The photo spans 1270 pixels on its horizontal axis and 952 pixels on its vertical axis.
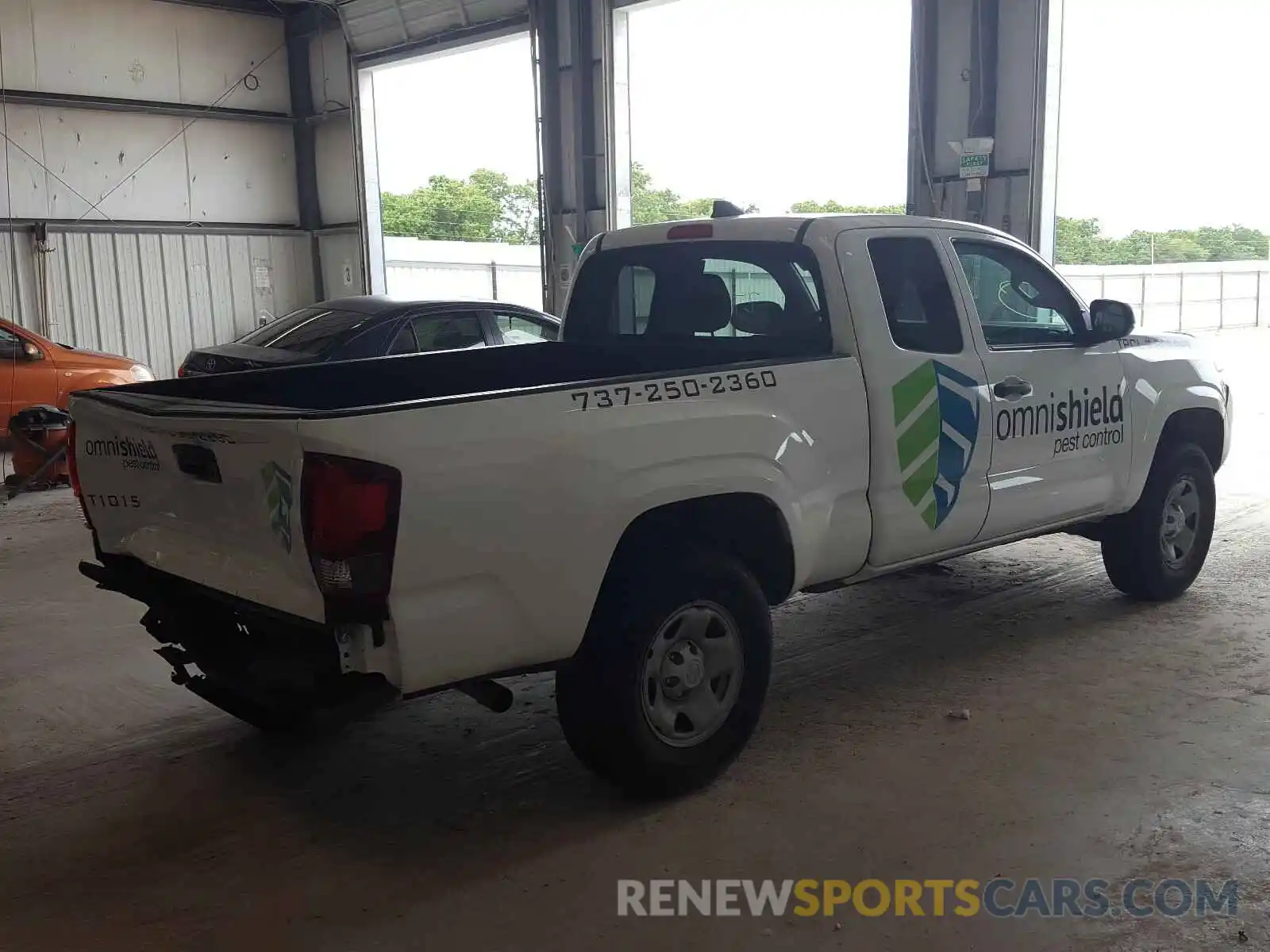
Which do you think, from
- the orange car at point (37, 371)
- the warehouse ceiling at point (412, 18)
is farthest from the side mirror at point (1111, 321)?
the warehouse ceiling at point (412, 18)

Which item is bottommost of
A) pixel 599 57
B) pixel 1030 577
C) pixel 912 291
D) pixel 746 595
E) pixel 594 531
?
pixel 1030 577

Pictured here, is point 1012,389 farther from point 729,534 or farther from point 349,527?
point 349,527

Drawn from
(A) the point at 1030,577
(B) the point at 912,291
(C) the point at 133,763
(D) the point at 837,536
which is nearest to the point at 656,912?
(D) the point at 837,536

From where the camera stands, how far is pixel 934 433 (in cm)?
447

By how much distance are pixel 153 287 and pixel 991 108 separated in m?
12.4

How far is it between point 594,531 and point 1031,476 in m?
2.44

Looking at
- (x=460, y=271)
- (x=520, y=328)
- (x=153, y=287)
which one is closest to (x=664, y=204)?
(x=460, y=271)

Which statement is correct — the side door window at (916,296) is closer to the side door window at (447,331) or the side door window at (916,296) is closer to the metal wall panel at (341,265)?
the side door window at (447,331)

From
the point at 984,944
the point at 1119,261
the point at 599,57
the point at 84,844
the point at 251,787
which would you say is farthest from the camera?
the point at 1119,261

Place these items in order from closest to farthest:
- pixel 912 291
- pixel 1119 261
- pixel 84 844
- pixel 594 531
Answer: pixel 594 531, pixel 84 844, pixel 912 291, pixel 1119 261

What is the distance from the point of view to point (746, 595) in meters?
3.83

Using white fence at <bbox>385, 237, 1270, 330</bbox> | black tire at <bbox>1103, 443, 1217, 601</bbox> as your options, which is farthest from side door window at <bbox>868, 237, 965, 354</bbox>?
white fence at <bbox>385, 237, 1270, 330</bbox>

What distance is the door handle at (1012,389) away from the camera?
186 inches

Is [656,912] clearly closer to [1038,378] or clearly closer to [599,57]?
[1038,378]
